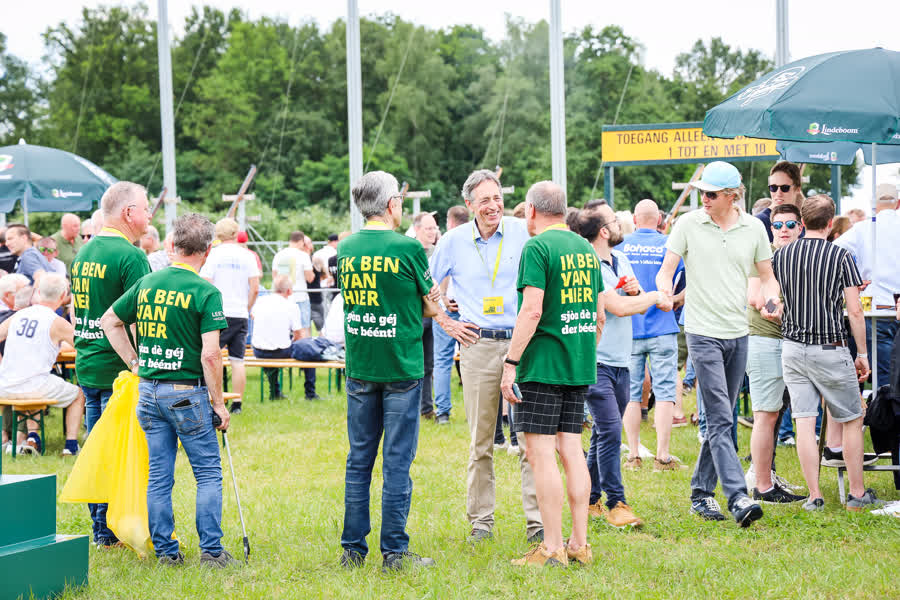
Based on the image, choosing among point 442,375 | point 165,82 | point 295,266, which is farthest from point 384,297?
point 165,82

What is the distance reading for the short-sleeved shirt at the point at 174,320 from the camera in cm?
443

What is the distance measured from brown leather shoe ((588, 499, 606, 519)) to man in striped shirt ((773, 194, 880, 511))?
4.06ft

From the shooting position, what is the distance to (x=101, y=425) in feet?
15.4

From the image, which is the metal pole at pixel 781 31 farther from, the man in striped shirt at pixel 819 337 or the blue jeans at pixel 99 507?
the blue jeans at pixel 99 507

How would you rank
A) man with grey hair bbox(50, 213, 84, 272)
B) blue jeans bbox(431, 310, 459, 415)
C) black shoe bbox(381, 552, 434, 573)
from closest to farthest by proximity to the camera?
1. black shoe bbox(381, 552, 434, 573)
2. blue jeans bbox(431, 310, 459, 415)
3. man with grey hair bbox(50, 213, 84, 272)

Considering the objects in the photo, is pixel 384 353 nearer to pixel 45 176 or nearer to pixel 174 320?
pixel 174 320

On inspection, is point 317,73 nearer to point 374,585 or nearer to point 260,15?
point 260,15

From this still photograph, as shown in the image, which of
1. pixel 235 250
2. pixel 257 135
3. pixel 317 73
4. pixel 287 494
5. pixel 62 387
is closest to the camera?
pixel 287 494

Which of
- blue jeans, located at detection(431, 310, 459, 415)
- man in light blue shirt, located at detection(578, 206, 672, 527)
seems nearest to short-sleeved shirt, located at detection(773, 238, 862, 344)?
man in light blue shirt, located at detection(578, 206, 672, 527)

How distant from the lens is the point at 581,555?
4449 millimetres

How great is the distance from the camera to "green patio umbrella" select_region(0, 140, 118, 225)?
1025 cm

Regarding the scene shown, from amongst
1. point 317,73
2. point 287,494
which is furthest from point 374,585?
point 317,73

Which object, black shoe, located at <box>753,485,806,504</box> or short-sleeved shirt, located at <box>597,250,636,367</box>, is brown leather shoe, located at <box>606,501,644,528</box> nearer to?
short-sleeved shirt, located at <box>597,250,636,367</box>

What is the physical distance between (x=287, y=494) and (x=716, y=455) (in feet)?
9.17
